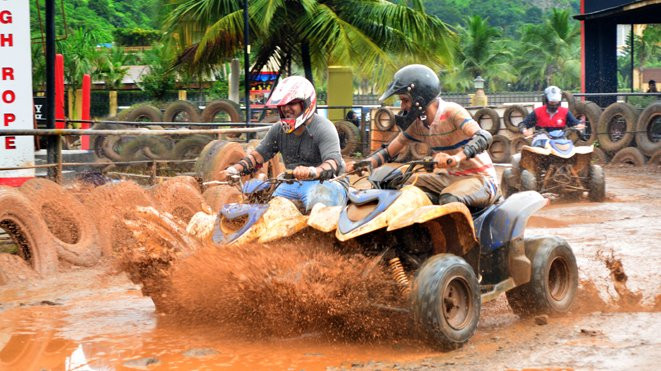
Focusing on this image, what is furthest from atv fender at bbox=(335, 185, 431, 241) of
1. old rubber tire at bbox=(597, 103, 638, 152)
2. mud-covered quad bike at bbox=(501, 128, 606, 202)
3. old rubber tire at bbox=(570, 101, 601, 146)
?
old rubber tire at bbox=(597, 103, 638, 152)

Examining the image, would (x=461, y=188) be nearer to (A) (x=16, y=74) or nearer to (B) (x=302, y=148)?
(B) (x=302, y=148)

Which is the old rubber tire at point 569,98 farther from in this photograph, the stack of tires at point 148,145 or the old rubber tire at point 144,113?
the old rubber tire at point 144,113

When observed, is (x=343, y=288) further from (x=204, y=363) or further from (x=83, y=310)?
(x=83, y=310)

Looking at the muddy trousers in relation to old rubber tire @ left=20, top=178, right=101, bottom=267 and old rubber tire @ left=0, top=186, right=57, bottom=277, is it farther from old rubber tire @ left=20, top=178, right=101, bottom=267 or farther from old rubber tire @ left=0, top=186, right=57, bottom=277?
old rubber tire @ left=20, top=178, right=101, bottom=267

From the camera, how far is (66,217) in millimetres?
9906

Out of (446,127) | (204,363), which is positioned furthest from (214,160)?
(204,363)

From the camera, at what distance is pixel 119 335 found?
21.2ft

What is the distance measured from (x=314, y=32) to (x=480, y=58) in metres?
44.7

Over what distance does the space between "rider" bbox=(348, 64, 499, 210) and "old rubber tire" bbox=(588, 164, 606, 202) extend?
9.01 metres

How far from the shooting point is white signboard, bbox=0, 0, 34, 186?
11.5 m

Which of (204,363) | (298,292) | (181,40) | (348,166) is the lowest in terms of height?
(204,363)

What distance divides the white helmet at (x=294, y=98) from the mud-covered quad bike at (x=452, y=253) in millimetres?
816

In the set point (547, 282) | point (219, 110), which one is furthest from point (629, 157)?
point (547, 282)

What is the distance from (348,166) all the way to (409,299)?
1.41 meters
